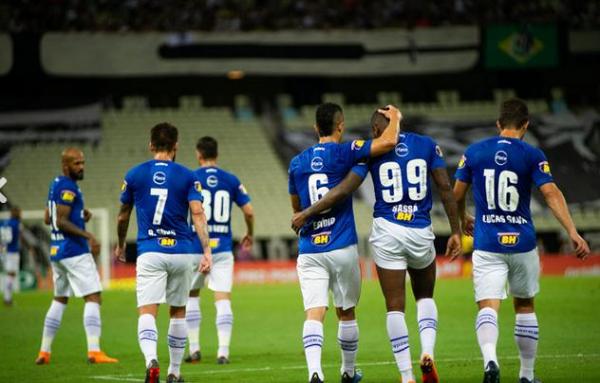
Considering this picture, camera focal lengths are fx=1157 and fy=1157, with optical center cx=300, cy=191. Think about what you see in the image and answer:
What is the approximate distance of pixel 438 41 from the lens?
4475 cm

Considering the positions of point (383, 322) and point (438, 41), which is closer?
point (383, 322)

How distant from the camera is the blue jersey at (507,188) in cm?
1109

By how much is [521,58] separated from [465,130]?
4.67 m

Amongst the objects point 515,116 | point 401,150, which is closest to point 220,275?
point 401,150

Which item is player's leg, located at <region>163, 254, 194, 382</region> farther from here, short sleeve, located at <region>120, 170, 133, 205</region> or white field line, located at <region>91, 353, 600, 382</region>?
white field line, located at <region>91, 353, 600, 382</region>

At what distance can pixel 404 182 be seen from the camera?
1138 cm

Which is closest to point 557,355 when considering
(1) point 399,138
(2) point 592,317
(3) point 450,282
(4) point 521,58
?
(1) point 399,138

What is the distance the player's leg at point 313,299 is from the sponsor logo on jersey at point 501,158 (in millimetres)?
1959

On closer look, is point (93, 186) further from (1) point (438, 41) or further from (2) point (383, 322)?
(2) point (383, 322)

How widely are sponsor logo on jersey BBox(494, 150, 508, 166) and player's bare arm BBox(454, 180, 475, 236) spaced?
0.43 metres

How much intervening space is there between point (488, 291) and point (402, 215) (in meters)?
1.12

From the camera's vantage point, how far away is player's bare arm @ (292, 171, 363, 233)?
1114 centimetres

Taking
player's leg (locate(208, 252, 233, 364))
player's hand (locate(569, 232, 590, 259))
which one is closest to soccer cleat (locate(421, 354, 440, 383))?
player's hand (locate(569, 232, 590, 259))

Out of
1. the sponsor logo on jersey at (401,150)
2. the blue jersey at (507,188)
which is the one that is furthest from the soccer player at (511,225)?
the sponsor logo on jersey at (401,150)
